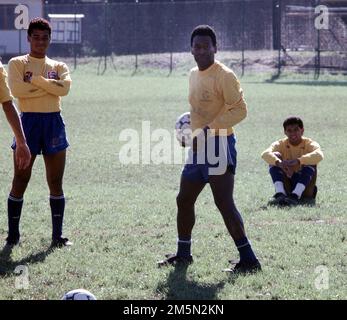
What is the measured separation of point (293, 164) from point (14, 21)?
3709cm

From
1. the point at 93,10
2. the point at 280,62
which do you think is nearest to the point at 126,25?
the point at 93,10

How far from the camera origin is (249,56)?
40.1 metres

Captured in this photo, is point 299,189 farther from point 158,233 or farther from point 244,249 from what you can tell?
point 244,249

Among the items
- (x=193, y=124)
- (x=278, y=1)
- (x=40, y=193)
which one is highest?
(x=278, y=1)

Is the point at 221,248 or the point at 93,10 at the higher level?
the point at 93,10

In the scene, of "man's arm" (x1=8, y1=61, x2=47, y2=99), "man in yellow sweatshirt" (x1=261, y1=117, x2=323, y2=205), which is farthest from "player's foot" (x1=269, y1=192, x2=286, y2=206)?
"man's arm" (x1=8, y1=61, x2=47, y2=99)

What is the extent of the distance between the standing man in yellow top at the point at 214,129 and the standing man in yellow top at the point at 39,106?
52.8 inches

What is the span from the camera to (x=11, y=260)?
717cm

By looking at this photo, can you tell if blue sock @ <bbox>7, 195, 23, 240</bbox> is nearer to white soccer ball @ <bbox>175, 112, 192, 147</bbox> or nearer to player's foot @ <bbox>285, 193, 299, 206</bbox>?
white soccer ball @ <bbox>175, 112, 192, 147</bbox>

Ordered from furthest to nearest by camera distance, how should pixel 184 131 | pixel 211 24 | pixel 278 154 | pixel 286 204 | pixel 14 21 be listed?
pixel 14 21
pixel 211 24
pixel 278 154
pixel 286 204
pixel 184 131

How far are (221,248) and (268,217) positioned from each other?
1504 mm

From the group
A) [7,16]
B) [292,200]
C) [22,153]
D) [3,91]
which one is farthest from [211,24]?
[22,153]

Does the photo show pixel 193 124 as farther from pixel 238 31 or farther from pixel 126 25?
pixel 126 25

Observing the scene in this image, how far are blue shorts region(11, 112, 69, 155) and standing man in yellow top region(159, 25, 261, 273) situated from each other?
1335 millimetres
